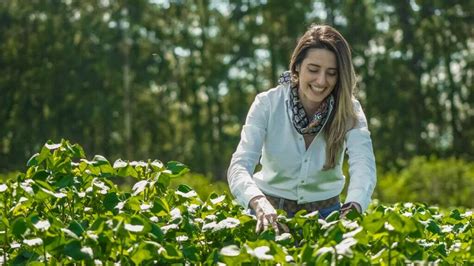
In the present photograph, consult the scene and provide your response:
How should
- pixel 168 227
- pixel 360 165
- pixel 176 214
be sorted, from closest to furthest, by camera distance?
pixel 168 227 < pixel 176 214 < pixel 360 165

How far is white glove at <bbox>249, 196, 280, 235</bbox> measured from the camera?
10.2 feet

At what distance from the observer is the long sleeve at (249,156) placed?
146 inches

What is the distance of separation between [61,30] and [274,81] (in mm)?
6853

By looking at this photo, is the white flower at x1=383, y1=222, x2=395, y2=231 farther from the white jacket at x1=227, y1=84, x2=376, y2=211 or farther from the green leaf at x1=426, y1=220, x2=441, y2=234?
the white jacket at x1=227, y1=84, x2=376, y2=211

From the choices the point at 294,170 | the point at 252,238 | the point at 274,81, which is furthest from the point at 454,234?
the point at 274,81

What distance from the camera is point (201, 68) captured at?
30.3 metres

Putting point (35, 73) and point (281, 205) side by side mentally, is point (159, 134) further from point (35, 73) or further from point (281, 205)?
point (281, 205)

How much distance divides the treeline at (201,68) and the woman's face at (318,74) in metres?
25.7

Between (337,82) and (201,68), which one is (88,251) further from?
(201,68)

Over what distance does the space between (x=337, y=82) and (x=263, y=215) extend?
983mm

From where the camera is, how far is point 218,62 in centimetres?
3020

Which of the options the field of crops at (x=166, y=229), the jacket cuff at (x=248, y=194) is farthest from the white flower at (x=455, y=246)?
the jacket cuff at (x=248, y=194)

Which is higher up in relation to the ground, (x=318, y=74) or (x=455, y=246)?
(x=318, y=74)

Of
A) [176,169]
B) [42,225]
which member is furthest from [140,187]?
[42,225]
